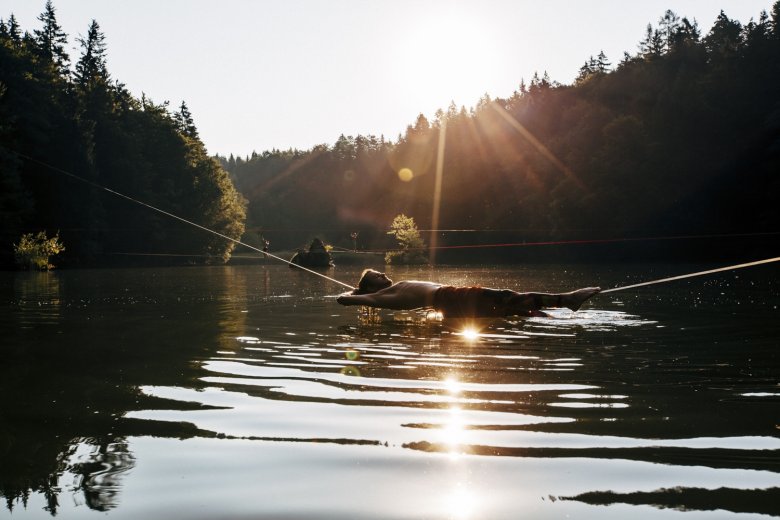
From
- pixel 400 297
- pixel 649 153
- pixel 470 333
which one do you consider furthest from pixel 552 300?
pixel 649 153

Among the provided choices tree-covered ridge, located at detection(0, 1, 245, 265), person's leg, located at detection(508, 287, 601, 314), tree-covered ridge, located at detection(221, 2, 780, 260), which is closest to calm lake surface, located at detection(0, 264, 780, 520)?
person's leg, located at detection(508, 287, 601, 314)

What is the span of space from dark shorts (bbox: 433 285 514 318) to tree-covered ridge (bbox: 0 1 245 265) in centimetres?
4576

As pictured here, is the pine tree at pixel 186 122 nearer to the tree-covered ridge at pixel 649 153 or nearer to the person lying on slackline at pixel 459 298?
the tree-covered ridge at pixel 649 153

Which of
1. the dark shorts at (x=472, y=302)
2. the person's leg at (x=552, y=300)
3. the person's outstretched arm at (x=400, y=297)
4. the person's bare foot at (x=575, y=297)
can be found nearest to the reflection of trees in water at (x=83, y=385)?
the person's outstretched arm at (x=400, y=297)

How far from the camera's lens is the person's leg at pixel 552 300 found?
12805mm

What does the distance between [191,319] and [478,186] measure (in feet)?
361

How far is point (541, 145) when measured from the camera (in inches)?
4461

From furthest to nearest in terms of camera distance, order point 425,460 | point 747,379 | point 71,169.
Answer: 1. point 71,169
2. point 747,379
3. point 425,460

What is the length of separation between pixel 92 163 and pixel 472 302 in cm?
6735

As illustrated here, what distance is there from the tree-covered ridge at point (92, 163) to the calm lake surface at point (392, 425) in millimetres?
47779

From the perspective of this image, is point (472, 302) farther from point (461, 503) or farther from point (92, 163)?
point (92, 163)

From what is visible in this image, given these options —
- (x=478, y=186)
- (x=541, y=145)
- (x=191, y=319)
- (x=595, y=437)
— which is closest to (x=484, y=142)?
(x=478, y=186)

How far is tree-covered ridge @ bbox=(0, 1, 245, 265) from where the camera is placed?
63.3 meters

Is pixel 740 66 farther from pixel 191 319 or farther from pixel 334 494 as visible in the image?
pixel 334 494
